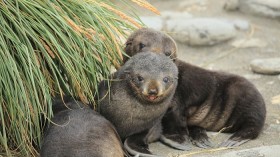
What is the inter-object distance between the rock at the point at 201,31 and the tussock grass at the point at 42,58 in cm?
292

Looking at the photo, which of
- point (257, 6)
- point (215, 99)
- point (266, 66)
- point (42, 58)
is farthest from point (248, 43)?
point (42, 58)

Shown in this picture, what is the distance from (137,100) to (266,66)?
2480 mm

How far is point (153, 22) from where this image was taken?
8109 millimetres

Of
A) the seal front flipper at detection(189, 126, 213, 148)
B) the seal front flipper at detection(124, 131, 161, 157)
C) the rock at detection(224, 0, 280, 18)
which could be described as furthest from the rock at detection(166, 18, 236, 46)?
the seal front flipper at detection(124, 131, 161, 157)

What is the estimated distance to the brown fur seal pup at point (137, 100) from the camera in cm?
464

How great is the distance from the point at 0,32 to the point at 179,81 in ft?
5.94

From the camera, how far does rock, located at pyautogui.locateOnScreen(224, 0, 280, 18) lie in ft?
27.5

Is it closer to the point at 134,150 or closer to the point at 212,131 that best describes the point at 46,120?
the point at 134,150

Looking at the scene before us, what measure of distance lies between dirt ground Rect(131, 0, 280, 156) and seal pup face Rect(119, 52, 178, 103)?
58 centimetres

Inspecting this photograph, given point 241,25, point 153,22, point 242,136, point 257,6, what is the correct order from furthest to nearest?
point 257,6, point 241,25, point 153,22, point 242,136

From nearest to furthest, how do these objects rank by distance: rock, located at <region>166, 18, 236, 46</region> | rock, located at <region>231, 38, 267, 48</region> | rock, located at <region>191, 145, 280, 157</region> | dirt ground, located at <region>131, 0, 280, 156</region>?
rock, located at <region>191, 145, 280, 157</region>, dirt ground, located at <region>131, 0, 280, 156</region>, rock, located at <region>166, 18, 236, 46</region>, rock, located at <region>231, 38, 267, 48</region>

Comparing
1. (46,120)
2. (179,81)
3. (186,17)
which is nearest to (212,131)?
(179,81)

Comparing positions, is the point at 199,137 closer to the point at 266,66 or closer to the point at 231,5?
the point at 266,66

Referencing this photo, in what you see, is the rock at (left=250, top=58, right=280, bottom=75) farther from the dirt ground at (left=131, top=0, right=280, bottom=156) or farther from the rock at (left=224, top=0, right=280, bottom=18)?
the rock at (left=224, top=0, right=280, bottom=18)
